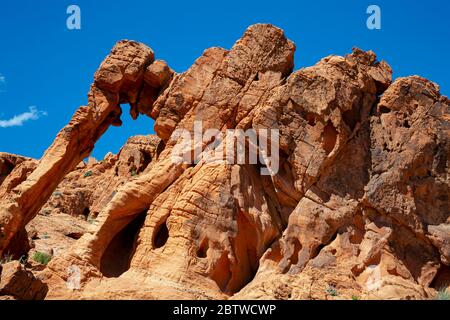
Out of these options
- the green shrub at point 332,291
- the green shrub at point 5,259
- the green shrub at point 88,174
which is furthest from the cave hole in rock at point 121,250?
the green shrub at point 88,174

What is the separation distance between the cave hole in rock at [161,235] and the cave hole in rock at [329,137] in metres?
5.98

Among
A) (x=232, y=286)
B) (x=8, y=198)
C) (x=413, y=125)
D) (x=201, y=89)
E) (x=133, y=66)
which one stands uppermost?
(x=133, y=66)

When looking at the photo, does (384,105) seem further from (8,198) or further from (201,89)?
(8,198)

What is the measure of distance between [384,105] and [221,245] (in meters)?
7.96

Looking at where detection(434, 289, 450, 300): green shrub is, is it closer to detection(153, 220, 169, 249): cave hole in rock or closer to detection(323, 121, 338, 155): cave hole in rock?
detection(323, 121, 338, 155): cave hole in rock

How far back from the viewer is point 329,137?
21.9m

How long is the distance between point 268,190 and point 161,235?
3.89 m

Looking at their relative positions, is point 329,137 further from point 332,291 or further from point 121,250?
point 121,250

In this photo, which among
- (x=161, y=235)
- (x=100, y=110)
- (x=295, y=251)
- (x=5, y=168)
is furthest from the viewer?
(x=5, y=168)

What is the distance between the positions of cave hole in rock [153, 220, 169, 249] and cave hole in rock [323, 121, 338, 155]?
5.98m

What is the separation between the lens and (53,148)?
2292 cm

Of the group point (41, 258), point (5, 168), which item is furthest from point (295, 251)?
point (5, 168)
